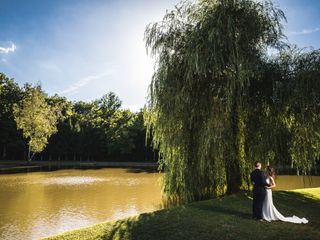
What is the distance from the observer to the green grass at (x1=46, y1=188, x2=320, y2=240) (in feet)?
24.3

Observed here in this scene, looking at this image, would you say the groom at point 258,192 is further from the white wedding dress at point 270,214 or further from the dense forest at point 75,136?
the dense forest at point 75,136

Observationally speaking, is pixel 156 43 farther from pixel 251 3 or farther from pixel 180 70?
pixel 251 3

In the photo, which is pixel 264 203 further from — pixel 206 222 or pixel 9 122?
pixel 9 122

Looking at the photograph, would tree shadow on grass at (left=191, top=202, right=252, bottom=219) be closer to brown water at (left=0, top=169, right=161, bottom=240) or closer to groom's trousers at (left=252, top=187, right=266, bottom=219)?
groom's trousers at (left=252, top=187, right=266, bottom=219)

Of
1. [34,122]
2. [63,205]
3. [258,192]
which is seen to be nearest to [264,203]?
[258,192]

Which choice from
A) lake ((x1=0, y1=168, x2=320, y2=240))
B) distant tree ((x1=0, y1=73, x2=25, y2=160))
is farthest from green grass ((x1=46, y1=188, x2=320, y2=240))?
distant tree ((x1=0, y1=73, x2=25, y2=160))

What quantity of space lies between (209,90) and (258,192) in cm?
424

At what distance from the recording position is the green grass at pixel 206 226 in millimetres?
7407

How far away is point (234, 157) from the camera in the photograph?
1232cm

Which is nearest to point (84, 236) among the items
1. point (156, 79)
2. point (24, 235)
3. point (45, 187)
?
point (24, 235)

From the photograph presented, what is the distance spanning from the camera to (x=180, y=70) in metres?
12.1

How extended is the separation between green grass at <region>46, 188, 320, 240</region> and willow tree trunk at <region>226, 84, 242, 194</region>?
6.57 ft

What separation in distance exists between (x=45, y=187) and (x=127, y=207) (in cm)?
880

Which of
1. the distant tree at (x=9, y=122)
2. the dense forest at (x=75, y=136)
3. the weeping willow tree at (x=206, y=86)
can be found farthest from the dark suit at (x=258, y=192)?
the distant tree at (x=9, y=122)
